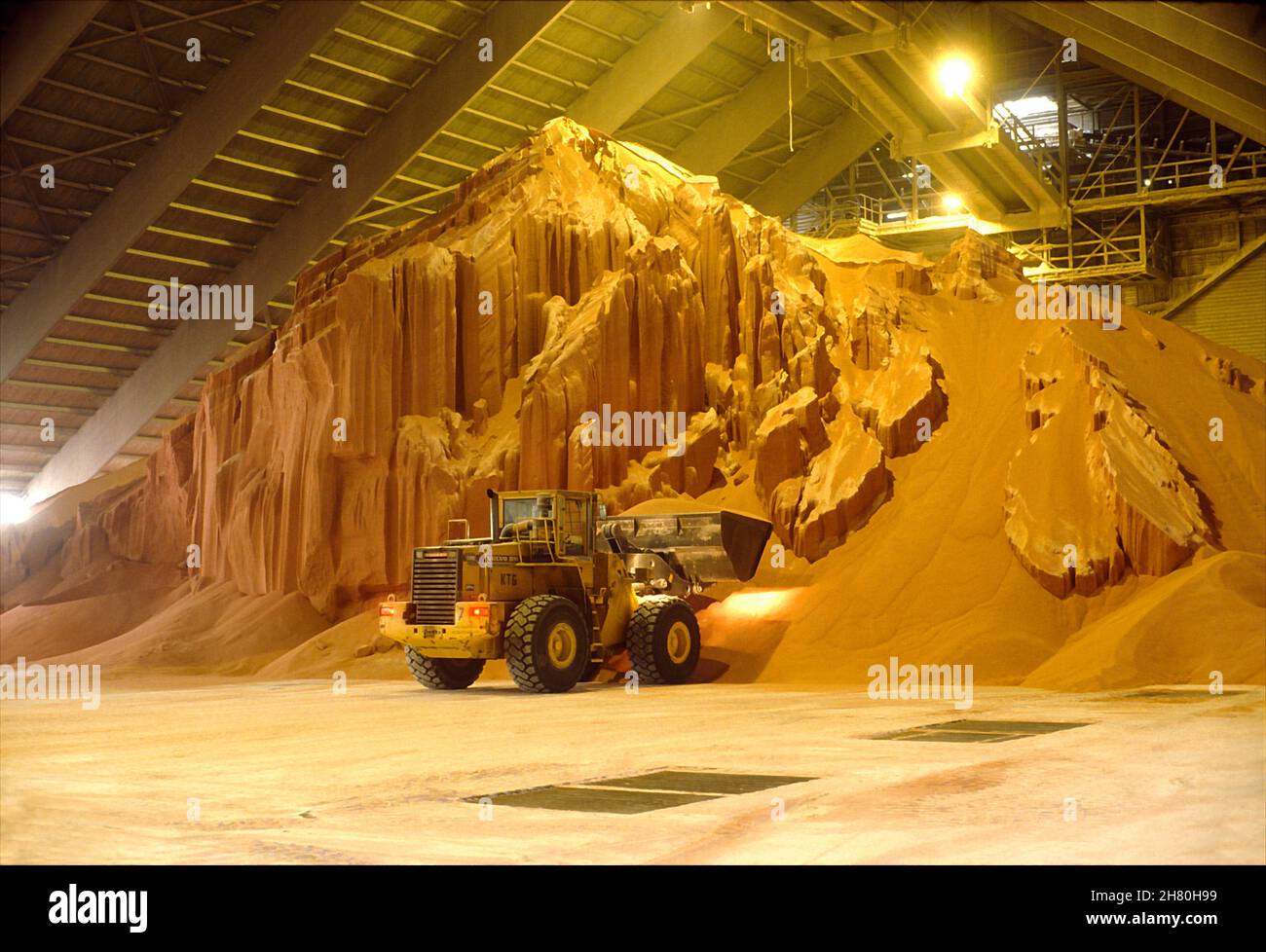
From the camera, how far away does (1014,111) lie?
40.3m

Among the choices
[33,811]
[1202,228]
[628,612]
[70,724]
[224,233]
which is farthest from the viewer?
[1202,228]

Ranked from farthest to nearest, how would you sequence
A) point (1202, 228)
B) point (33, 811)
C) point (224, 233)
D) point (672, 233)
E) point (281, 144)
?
1. point (1202, 228)
2. point (224, 233)
3. point (281, 144)
4. point (672, 233)
5. point (33, 811)

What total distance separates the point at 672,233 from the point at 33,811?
68.4ft

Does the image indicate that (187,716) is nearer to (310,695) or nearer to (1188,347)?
(310,695)

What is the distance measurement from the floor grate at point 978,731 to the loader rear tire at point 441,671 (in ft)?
24.9

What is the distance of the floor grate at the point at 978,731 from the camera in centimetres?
1150

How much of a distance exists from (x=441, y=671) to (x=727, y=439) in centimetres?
852

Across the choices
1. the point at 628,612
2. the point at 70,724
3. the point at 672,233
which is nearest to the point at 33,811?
the point at 70,724

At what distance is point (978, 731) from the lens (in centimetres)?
1208

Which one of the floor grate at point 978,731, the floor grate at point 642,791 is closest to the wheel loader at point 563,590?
the floor grate at point 978,731

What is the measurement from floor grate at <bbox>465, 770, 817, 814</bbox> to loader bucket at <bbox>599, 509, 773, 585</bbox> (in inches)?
404

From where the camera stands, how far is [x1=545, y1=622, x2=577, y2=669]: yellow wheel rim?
17.1m

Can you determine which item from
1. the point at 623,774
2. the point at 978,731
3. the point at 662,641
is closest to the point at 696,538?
the point at 662,641

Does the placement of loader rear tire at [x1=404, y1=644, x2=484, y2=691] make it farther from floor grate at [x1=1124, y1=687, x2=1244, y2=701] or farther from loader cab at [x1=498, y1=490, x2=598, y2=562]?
floor grate at [x1=1124, y1=687, x2=1244, y2=701]
